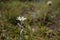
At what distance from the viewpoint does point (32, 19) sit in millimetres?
4969

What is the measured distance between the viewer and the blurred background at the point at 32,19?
429 centimetres

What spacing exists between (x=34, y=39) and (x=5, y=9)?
1.52 m

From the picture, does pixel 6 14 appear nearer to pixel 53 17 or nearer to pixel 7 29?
pixel 7 29

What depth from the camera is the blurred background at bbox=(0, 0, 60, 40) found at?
4.29 metres

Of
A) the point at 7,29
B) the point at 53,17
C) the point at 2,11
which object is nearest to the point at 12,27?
the point at 7,29

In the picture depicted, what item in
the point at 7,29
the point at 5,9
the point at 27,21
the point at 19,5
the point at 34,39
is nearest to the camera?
the point at 34,39

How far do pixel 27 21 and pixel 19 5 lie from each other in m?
0.92

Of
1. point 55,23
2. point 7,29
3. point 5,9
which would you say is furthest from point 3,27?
point 55,23

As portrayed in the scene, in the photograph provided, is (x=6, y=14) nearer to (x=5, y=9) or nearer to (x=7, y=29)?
(x=5, y=9)

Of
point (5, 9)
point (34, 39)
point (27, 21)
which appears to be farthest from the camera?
point (5, 9)

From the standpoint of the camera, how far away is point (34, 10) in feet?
18.3

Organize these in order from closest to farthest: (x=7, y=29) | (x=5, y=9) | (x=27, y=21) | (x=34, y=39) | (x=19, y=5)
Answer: (x=34, y=39) < (x=7, y=29) < (x=27, y=21) < (x=5, y=9) < (x=19, y=5)

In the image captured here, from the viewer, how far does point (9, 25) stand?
4555 millimetres

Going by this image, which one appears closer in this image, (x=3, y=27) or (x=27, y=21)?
(x=3, y=27)
